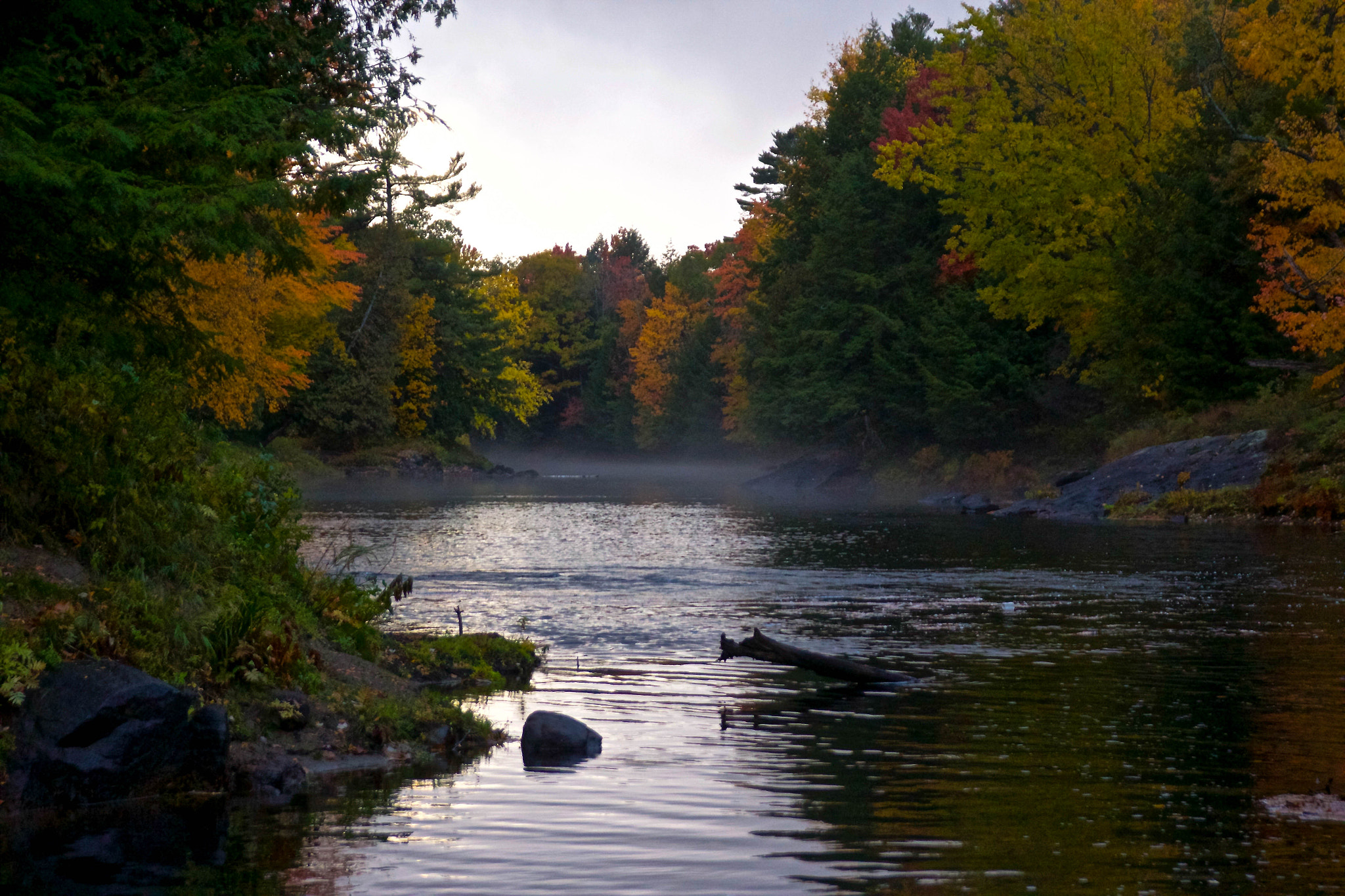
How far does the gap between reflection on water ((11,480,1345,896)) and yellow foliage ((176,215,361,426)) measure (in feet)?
51.0

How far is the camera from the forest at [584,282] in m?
10.3

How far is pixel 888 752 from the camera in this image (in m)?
9.75

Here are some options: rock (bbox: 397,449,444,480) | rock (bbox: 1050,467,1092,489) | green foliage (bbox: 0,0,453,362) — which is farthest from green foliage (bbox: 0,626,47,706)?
rock (bbox: 397,449,444,480)

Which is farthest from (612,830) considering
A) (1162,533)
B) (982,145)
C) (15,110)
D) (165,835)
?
(982,145)

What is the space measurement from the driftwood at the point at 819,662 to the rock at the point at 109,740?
5654 millimetres

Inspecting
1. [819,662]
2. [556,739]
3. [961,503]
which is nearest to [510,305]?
[961,503]

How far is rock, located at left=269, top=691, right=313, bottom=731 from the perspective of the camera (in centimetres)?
947

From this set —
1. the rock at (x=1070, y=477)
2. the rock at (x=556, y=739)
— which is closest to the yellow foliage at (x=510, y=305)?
the rock at (x=1070, y=477)

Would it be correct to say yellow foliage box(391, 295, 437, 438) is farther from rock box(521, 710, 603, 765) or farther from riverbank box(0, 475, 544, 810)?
rock box(521, 710, 603, 765)

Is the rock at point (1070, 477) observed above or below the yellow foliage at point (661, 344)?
below

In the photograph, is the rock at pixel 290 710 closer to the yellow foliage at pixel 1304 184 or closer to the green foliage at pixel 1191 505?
the yellow foliage at pixel 1304 184

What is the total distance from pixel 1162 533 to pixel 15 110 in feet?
87.4

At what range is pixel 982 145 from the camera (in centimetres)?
4622

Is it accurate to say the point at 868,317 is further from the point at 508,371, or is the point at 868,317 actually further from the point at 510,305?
the point at 510,305
